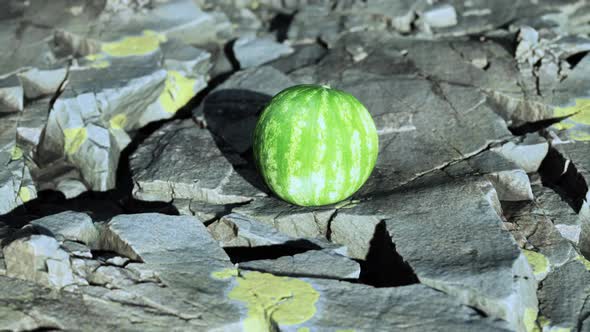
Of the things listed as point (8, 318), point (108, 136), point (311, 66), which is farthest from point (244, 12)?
point (8, 318)

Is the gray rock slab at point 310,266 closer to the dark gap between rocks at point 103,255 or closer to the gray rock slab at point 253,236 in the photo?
the gray rock slab at point 253,236

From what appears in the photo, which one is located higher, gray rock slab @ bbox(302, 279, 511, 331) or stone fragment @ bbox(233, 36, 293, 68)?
stone fragment @ bbox(233, 36, 293, 68)

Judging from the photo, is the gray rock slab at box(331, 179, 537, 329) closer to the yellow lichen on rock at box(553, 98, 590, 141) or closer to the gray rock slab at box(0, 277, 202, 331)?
the yellow lichen on rock at box(553, 98, 590, 141)

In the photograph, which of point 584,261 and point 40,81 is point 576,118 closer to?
point 584,261

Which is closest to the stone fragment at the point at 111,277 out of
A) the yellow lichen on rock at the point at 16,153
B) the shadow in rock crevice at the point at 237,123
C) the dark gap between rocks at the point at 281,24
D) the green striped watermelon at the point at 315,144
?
the green striped watermelon at the point at 315,144

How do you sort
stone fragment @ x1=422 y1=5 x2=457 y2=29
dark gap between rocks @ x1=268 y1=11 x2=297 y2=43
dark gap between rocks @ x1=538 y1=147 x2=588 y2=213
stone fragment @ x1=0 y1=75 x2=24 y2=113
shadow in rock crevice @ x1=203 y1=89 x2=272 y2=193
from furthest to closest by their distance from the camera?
dark gap between rocks @ x1=268 y1=11 x2=297 y2=43, stone fragment @ x1=422 y1=5 x2=457 y2=29, stone fragment @ x1=0 y1=75 x2=24 y2=113, shadow in rock crevice @ x1=203 y1=89 x2=272 y2=193, dark gap between rocks @ x1=538 y1=147 x2=588 y2=213

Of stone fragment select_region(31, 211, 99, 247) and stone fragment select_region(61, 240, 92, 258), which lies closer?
stone fragment select_region(61, 240, 92, 258)

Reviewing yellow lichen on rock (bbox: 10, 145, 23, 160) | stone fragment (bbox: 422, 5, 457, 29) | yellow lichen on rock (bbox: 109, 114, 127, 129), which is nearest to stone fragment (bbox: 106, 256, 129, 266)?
yellow lichen on rock (bbox: 10, 145, 23, 160)
